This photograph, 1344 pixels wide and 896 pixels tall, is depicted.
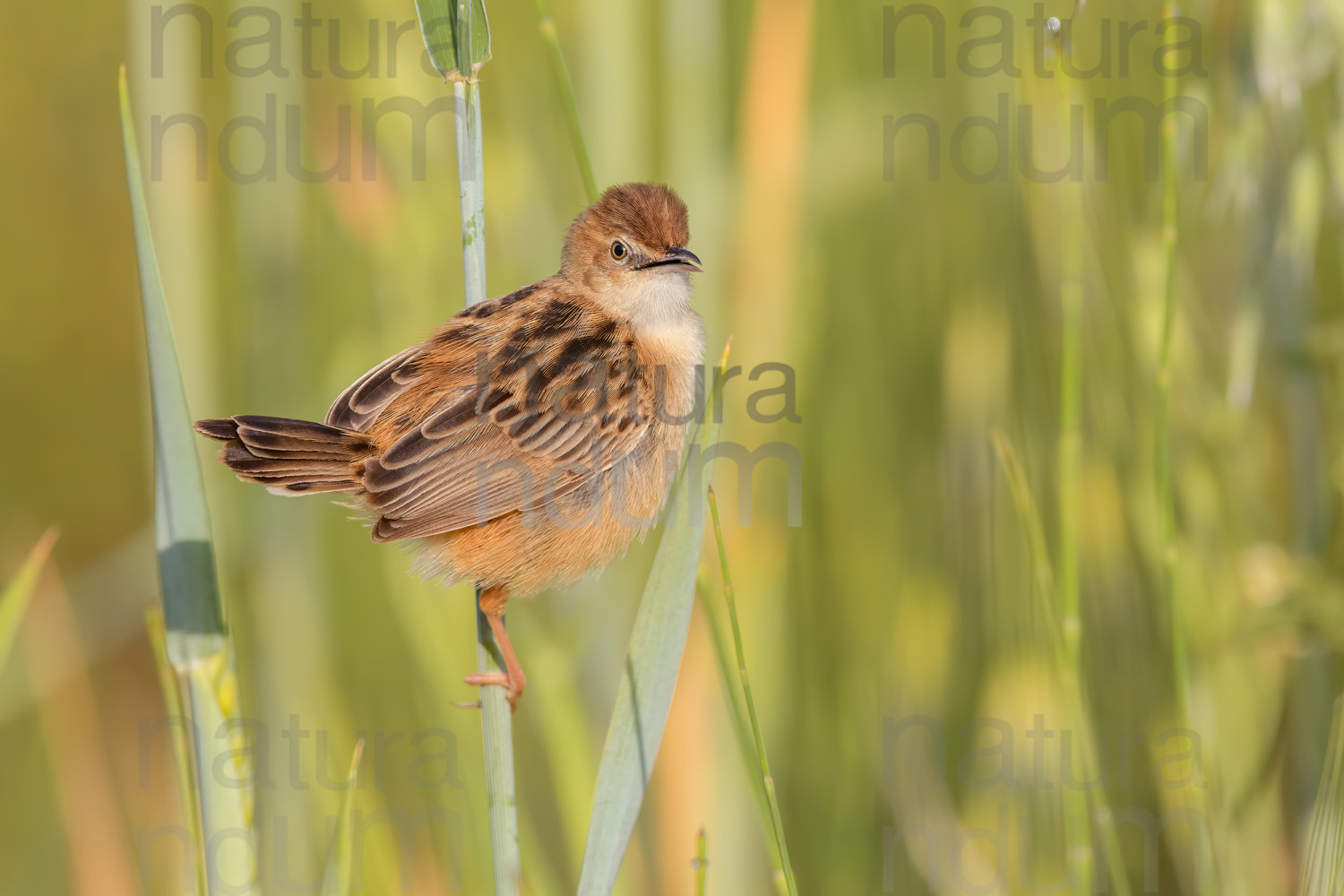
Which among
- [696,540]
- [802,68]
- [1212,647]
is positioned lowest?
[1212,647]

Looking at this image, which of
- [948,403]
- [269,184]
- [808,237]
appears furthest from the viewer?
[808,237]

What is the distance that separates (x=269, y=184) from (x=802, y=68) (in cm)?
185

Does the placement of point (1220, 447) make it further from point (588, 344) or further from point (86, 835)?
point (86, 835)

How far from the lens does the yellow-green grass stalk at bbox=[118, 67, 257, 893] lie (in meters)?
1.83

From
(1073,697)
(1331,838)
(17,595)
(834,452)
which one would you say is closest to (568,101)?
(17,595)

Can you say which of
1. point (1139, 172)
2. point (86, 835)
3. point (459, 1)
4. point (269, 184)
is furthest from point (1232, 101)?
point (86, 835)

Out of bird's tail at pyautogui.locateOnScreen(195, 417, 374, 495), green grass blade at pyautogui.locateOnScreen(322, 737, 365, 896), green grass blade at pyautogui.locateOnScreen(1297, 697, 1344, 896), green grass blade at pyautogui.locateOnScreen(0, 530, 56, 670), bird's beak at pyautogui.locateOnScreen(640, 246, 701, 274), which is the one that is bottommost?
green grass blade at pyautogui.locateOnScreen(1297, 697, 1344, 896)

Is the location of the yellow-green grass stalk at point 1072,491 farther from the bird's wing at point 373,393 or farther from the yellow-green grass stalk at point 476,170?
the bird's wing at point 373,393

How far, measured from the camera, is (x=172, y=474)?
6.13ft

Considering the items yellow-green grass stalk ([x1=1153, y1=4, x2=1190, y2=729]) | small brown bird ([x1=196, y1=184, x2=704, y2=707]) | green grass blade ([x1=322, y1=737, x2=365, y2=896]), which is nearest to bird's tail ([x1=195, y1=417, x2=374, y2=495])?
small brown bird ([x1=196, y1=184, x2=704, y2=707])

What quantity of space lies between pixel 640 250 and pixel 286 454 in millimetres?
1232

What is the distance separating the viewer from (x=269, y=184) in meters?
3.49

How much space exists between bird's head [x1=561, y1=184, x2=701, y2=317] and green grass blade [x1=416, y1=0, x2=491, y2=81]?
0.98 meters

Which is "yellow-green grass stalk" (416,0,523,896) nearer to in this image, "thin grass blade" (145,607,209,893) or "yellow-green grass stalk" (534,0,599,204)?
"yellow-green grass stalk" (534,0,599,204)
